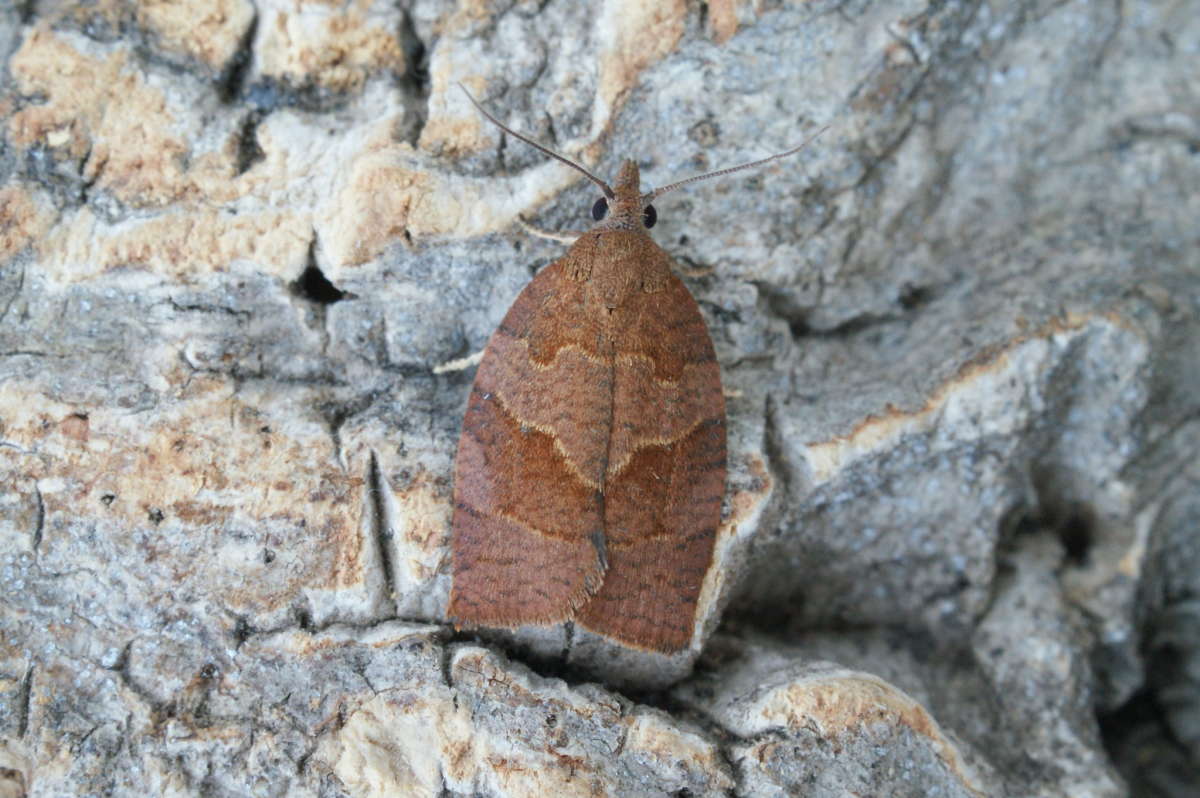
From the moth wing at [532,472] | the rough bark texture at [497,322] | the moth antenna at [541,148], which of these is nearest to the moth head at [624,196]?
the moth antenna at [541,148]

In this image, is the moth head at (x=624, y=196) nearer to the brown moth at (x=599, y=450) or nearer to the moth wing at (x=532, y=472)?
the brown moth at (x=599, y=450)

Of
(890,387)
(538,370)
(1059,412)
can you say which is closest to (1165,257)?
(1059,412)

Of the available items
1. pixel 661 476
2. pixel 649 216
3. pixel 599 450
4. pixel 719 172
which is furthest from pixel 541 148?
pixel 661 476

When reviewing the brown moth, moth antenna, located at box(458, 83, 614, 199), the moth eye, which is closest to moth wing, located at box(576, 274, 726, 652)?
the brown moth

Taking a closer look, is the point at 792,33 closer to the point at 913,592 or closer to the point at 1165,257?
→ the point at 1165,257

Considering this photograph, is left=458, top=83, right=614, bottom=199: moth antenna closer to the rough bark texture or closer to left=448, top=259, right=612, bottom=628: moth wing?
the rough bark texture
